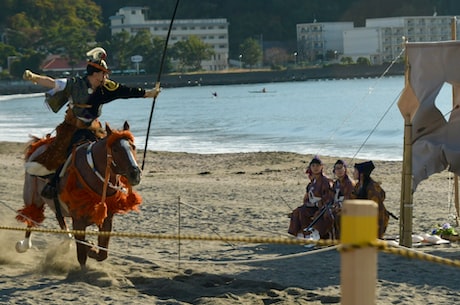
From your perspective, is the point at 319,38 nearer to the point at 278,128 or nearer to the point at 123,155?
the point at 278,128

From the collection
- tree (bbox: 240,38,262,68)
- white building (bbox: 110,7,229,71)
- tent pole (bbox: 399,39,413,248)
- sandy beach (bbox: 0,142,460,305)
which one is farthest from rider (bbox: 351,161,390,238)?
white building (bbox: 110,7,229,71)

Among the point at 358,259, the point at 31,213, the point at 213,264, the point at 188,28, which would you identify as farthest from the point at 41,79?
the point at 188,28

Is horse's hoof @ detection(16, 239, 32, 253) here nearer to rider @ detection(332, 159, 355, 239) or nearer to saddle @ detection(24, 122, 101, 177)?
saddle @ detection(24, 122, 101, 177)

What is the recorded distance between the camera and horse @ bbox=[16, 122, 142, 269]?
918cm

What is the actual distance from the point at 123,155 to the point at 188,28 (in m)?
144

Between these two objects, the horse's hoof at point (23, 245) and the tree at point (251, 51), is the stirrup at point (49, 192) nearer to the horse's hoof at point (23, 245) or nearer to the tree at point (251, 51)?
the horse's hoof at point (23, 245)

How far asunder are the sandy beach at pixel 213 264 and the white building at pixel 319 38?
135 meters

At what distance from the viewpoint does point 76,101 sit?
9805 millimetres

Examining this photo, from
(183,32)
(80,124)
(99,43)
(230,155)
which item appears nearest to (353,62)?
(183,32)

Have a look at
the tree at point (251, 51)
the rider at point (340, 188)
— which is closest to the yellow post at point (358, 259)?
the rider at point (340, 188)

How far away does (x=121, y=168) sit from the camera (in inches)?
360

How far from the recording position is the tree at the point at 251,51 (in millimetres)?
141375

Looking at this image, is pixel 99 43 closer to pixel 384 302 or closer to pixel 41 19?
pixel 41 19

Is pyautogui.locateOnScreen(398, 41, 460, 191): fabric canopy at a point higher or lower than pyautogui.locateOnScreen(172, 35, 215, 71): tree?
lower
